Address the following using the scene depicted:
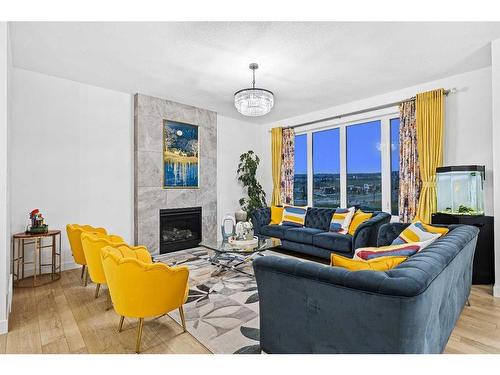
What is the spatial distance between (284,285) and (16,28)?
3.58m

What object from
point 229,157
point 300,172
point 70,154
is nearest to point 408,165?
point 300,172

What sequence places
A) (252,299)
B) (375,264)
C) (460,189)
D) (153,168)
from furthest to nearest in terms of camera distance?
(153,168), (460,189), (252,299), (375,264)

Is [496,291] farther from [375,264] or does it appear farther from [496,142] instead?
[375,264]

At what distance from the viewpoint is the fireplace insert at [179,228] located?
5.21 meters

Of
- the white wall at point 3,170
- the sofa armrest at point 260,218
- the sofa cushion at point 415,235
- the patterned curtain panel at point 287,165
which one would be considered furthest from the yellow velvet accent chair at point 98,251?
the patterned curtain panel at point 287,165

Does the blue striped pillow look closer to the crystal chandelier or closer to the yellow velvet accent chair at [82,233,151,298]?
the crystal chandelier

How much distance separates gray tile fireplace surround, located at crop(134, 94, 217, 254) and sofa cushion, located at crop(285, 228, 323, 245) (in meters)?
1.86

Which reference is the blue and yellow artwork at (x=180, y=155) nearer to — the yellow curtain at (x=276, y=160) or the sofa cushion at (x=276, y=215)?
the sofa cushion at (x=276, y=215)

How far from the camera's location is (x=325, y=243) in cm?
438

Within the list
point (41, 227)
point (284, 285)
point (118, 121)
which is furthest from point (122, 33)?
point (284, 285)

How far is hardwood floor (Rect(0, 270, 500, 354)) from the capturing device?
2139mm

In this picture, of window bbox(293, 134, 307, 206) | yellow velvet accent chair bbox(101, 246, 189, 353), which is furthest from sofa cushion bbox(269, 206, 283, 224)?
yellow velvet accent chair bbox(101, 246, 189, 353)

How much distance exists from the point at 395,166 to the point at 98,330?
16.0 feet

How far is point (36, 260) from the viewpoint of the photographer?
3.88 m
